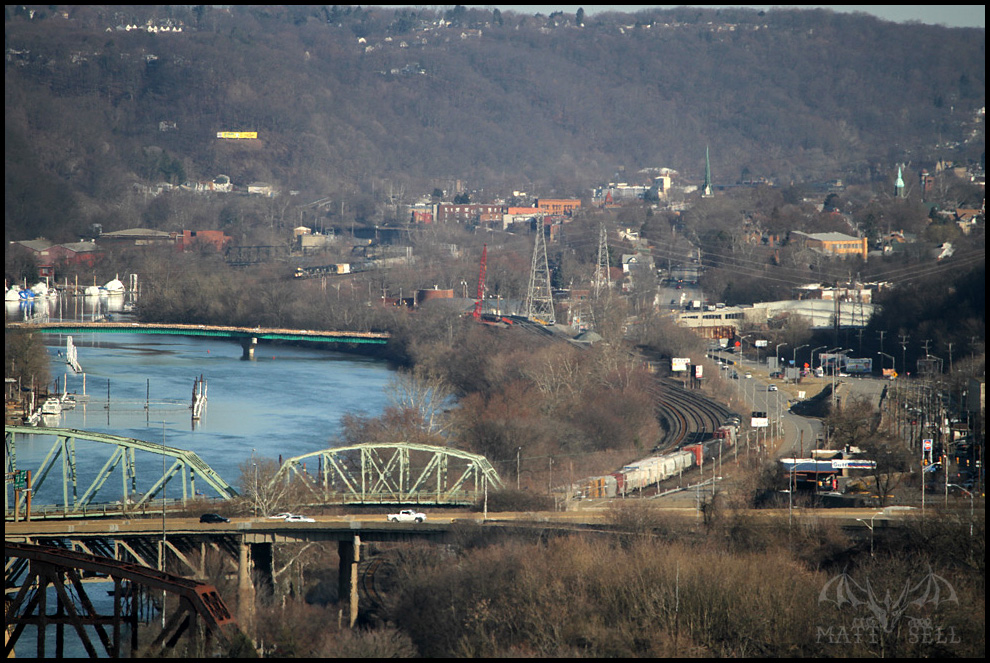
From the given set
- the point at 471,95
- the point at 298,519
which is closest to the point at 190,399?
the point at 298,519

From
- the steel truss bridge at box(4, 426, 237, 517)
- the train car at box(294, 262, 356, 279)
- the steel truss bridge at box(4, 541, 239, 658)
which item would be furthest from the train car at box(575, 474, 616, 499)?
the train car at box(294, 262, 356, 279)

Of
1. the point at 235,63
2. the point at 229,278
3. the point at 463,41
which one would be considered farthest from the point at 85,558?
the point at 463,41

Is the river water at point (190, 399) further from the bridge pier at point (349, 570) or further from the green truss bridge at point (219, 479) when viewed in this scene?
the bridge pier at point (349, 570)

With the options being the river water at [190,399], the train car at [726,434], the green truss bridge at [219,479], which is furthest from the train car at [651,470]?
the river water at [190,399]

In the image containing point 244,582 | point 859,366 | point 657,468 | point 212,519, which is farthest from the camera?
point 859,366

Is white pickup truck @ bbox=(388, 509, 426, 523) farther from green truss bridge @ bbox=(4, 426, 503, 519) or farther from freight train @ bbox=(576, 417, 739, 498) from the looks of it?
freight train @ bbox=(576, 417, 739, 498)

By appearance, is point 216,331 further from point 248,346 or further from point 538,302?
point 538,302
